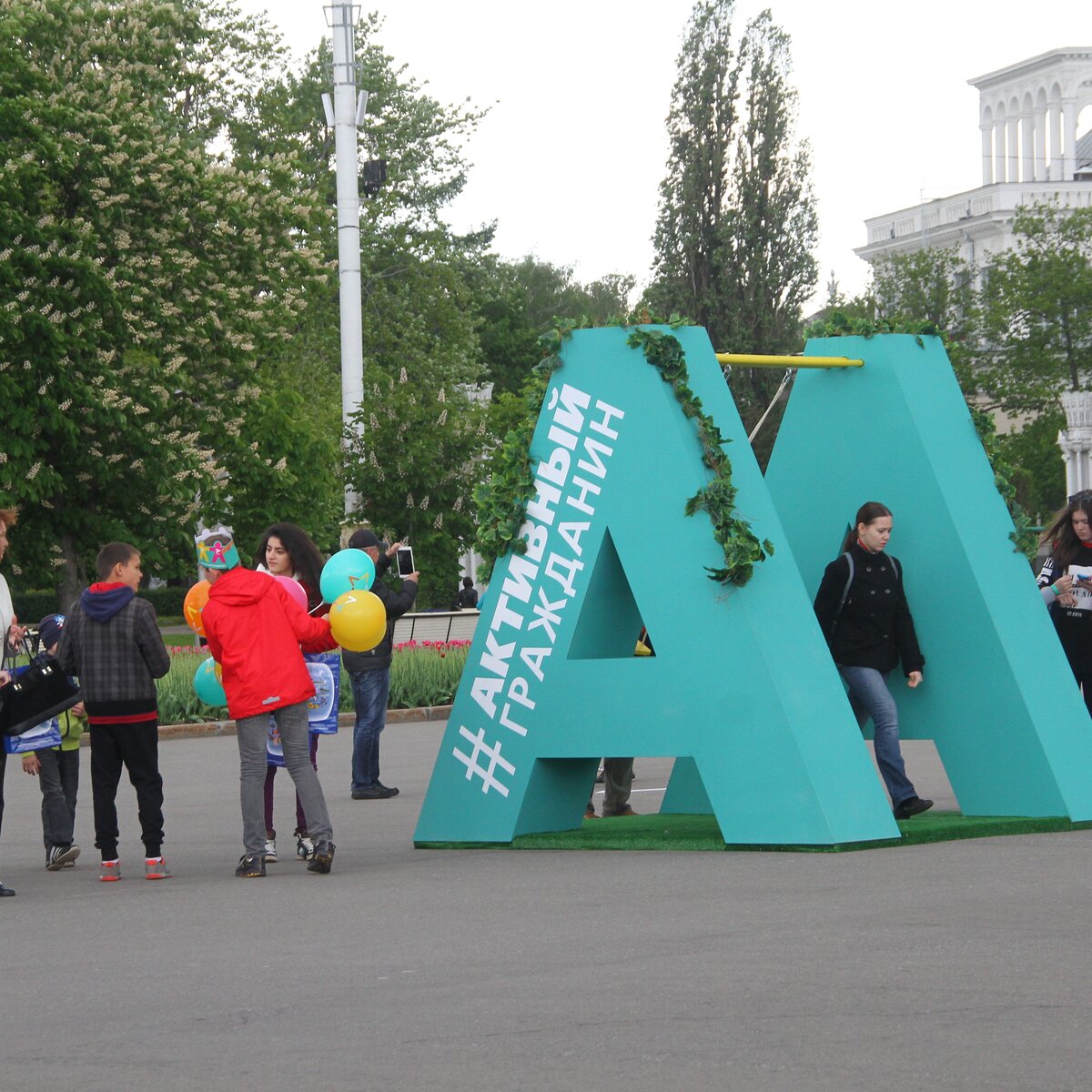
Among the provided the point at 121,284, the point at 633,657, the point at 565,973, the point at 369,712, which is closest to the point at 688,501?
the point at 633,657

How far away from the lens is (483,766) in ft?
35.6

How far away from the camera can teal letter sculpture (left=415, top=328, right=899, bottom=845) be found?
10000 mm

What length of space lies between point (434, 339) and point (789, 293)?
977 cm

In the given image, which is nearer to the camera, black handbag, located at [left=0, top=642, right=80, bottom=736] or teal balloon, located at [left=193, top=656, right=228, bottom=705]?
black handbag, located at [left=0, top=642, right=80, bottom=736]

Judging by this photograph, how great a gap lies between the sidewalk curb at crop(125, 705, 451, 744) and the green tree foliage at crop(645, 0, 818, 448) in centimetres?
2879

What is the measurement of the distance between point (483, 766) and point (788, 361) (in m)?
2.80

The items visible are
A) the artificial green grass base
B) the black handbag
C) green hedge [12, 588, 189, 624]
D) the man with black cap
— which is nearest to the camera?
the black handbag

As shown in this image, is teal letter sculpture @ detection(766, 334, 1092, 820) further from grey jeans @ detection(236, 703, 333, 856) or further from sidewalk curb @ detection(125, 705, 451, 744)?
sidewalk curb @ detection(125, 705, 451, 744)

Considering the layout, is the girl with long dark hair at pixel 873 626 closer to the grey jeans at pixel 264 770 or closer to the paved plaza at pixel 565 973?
the paved plaza at pixel 565 973

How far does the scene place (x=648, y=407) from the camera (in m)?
10.6

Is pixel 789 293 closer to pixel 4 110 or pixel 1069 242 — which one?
pixel 1069 242

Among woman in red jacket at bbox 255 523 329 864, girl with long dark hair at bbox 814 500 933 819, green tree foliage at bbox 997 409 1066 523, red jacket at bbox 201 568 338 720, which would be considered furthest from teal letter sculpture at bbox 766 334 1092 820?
green tree foliage at bbox 997 409 1066 523

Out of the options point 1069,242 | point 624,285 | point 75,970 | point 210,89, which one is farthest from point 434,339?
point 75,970

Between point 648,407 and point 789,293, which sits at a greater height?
point 789,293
